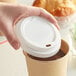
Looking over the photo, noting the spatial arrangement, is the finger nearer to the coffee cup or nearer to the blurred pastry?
the coffee cup

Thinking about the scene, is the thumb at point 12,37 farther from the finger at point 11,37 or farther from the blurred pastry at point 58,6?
the blurred pastry at point 58,6

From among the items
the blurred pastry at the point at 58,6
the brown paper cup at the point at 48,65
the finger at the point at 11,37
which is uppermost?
the blurred pastry at the point at 58,6

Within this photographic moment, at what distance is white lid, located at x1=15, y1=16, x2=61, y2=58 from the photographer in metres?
0.47

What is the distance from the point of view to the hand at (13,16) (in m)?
0.52

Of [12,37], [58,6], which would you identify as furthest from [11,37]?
[58,6]

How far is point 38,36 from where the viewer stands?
1.63ft

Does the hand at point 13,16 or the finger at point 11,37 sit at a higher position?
the hand at point 13,16

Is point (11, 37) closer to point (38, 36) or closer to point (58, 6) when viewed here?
point (38, 36)

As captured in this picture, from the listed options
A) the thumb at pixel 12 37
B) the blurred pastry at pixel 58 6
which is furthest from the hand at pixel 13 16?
the blurred pastry at pixel 58 6

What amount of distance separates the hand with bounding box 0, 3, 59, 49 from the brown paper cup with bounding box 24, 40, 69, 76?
0.05 meters

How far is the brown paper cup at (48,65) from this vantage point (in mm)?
497

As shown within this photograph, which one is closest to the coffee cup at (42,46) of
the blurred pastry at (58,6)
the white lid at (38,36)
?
the white lid at (38,36)

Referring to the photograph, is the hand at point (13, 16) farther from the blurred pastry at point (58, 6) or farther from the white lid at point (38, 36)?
the blurred pastry at point (58, 6)

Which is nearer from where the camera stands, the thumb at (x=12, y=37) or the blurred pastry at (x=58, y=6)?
→ the thumb at (x=12, y=37)
